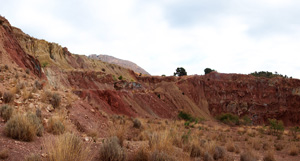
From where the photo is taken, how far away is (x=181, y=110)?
146 ft

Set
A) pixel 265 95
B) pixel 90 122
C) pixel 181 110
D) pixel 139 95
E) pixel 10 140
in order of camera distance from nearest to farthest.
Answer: pixel 10 140
pixel 90 122
pixel 139 95
pixel 181 110
pixel 265 95

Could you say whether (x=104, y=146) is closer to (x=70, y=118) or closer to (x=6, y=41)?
(x=70, y=118)

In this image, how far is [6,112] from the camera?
6.79 m

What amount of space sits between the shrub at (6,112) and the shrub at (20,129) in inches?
58.0

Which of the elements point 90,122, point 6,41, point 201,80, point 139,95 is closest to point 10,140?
point 90,122

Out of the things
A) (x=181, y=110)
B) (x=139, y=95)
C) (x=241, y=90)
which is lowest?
(x=181, y=110)

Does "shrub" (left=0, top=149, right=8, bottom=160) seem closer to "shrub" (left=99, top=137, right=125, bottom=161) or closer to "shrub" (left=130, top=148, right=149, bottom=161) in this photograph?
"shrub" (left=99, top=137, right=125, bottom=161)

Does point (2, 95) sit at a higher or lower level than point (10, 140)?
higher

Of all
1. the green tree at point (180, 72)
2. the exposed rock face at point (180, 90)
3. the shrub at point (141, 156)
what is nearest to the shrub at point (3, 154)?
the shrub at point (141, 156)

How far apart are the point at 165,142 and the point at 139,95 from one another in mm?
32682

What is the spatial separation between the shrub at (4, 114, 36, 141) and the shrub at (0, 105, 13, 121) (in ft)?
4.83

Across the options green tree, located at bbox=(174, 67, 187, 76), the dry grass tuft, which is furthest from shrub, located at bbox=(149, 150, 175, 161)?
green tree, located at bbox=(174, 67, 187, 76)

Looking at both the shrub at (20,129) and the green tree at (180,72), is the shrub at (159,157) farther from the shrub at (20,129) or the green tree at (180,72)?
the green tree at (180,72)

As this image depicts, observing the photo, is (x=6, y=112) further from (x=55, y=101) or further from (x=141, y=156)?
(x=141, y=156)
